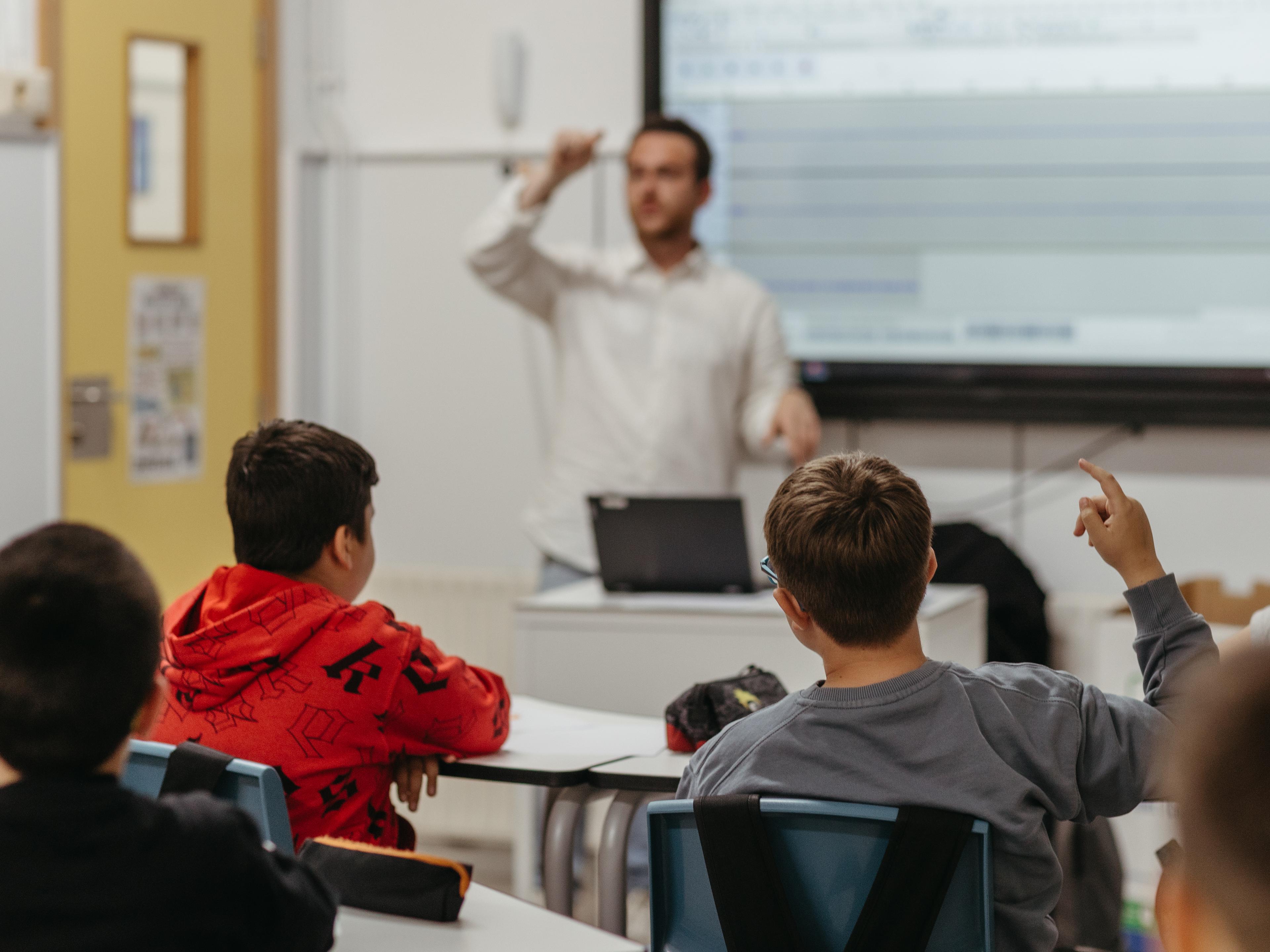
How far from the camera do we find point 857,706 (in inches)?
52.9

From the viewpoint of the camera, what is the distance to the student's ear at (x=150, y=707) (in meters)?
1.03

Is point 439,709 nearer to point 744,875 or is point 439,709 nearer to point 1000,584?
point 744,875

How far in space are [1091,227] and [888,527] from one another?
7.65 ft

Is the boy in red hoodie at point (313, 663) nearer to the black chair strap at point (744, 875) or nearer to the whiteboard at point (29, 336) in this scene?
the black chair strap at point (744, 875)

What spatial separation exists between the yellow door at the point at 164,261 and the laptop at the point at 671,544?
129cm

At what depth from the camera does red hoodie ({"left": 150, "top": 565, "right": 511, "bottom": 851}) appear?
1609 millimetres

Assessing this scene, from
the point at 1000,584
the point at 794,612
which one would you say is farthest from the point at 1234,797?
the point at 1000,584

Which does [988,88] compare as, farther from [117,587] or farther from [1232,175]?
[117,587]

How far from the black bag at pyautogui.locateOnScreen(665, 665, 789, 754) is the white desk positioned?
0.70m

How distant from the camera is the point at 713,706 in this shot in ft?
6.16

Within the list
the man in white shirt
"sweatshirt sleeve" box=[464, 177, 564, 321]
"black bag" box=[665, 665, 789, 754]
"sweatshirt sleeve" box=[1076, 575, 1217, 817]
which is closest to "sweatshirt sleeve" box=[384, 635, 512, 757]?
"black bag" box=[665, 665, 789, 754]

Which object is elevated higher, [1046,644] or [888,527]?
[888,527]

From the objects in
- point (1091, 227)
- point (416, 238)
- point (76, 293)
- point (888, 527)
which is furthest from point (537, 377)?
point (888, 527)

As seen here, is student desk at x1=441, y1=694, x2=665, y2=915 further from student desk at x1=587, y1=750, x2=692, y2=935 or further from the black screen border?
the black screen border
